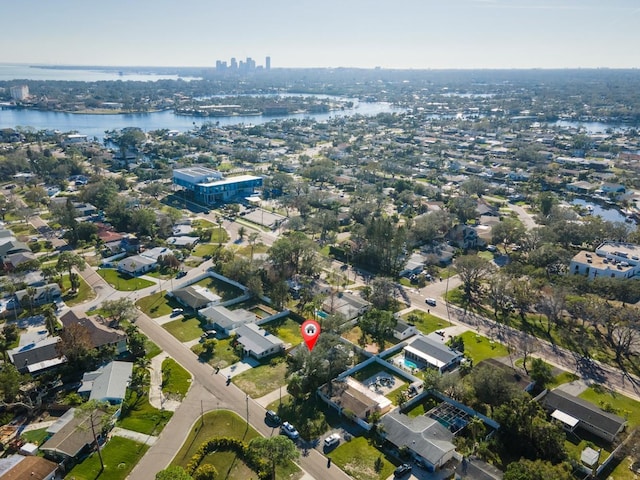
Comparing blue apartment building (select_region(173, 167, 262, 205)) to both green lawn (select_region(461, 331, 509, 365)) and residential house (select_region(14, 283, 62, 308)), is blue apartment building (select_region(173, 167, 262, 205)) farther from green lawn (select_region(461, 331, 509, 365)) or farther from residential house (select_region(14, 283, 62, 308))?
green lawn (select_region(461, 331, 509, 365))

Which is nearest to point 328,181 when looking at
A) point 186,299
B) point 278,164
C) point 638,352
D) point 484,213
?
point 278,164

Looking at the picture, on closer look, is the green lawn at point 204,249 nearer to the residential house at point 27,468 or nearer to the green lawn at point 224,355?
the green lawn at point 224,355

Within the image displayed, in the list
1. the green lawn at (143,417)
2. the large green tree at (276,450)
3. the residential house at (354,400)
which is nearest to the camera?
the large green tree at (276,450)

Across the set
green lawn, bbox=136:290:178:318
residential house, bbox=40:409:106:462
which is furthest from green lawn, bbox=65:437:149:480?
green lawn, bbox=136:290:178:318

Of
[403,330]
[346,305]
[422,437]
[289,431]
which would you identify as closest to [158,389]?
[289,431]

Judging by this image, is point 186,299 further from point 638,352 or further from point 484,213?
point 484,213

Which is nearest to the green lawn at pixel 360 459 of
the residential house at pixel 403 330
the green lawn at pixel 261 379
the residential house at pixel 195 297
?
the green lawn at pixel 261 379
